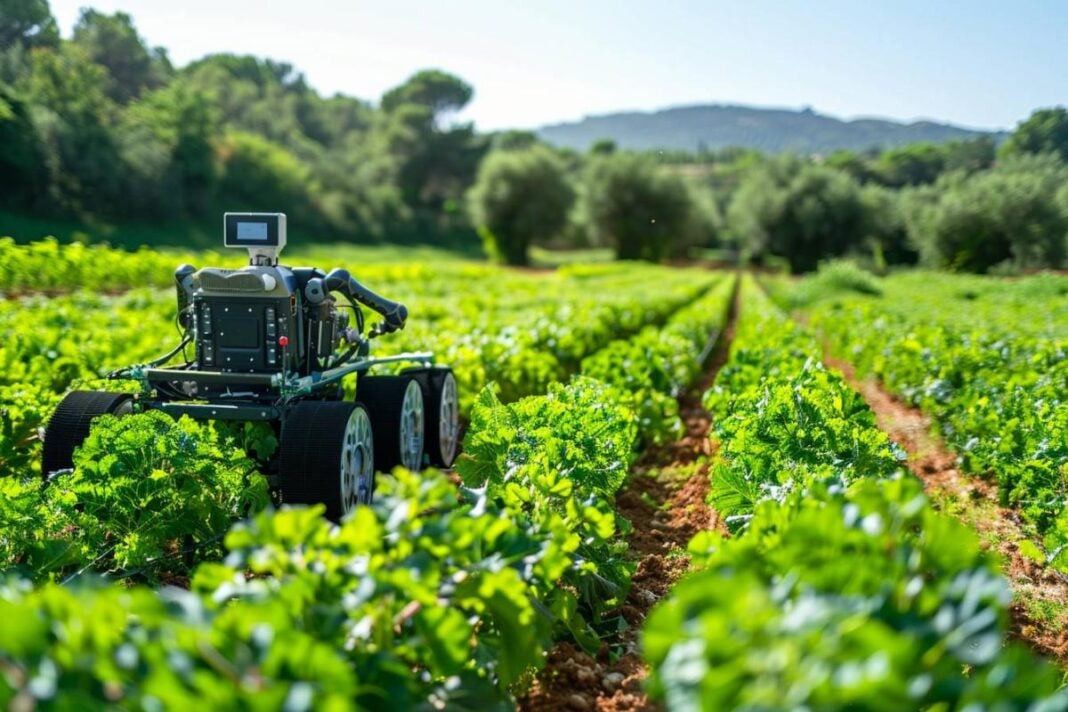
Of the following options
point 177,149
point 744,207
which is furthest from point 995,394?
point 744,207

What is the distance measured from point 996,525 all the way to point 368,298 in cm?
466

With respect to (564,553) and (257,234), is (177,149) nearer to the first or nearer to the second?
(257,234)

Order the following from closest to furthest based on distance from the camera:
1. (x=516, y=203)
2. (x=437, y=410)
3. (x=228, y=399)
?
(x=228, y=399)
(x=437, y=410)
(x=516, y=203)

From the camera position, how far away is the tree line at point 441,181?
102ft

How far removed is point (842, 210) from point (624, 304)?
172ft

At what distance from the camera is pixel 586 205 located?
6588cm

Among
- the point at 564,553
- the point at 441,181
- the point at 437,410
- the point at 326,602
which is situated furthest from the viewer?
the point at 441,181

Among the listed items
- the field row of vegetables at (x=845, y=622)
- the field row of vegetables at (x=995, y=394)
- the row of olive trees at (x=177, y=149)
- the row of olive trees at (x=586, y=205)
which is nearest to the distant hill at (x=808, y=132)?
the row of olive trees at (x=586, y=205)

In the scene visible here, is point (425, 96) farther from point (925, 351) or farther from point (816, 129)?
point (925, 351)

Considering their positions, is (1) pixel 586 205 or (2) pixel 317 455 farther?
(1) pixel 586 205

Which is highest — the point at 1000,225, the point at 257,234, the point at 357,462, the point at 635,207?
the point at 635,207

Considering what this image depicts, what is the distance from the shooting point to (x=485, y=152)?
82.6 meters

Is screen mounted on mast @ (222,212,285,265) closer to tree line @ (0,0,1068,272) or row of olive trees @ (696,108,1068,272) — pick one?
tree line @ (0,0,1068,272)

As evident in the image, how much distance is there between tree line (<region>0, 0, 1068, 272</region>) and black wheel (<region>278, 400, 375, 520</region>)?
702 inches
